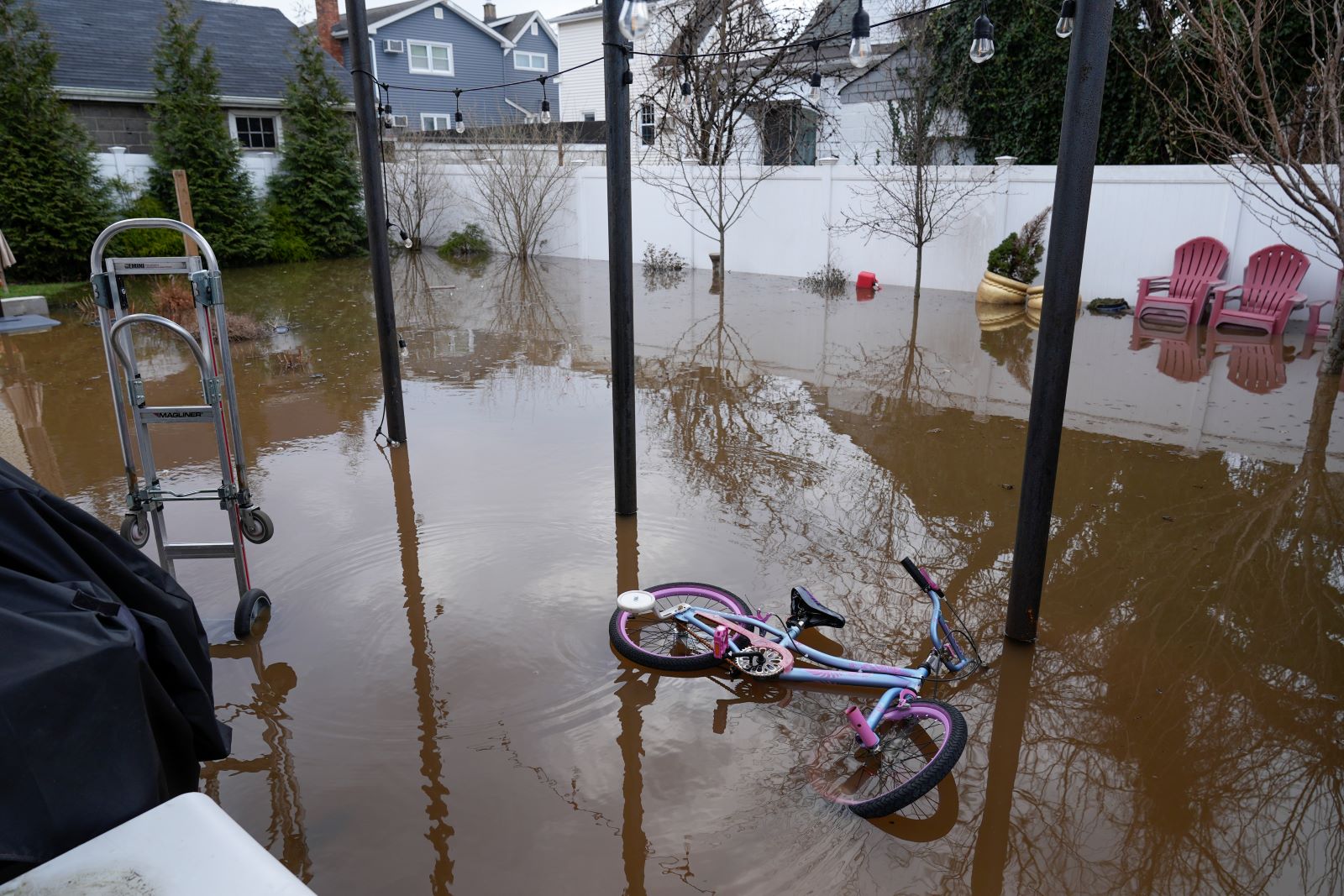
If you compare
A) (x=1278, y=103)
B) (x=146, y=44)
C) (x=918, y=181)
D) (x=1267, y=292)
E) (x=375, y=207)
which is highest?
(x=146, y=44)

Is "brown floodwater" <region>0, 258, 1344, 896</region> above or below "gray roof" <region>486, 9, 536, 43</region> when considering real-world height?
below

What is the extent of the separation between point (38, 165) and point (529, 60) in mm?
20932

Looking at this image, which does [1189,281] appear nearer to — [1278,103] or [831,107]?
[1278,103]

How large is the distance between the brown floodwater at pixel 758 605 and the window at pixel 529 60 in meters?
26.4

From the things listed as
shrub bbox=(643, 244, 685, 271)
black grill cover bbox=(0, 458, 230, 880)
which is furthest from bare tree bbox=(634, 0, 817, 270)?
black grill cover bbox=(0, 458, 230, 880)

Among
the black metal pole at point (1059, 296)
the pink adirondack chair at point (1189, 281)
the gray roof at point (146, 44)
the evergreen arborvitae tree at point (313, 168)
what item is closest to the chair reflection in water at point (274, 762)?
the black metal pole at point (1059, 296)

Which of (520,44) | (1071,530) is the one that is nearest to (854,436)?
(1071,530)

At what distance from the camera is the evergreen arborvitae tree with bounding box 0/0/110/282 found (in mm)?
14961

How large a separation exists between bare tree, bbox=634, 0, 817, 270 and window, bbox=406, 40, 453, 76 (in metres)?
12.9

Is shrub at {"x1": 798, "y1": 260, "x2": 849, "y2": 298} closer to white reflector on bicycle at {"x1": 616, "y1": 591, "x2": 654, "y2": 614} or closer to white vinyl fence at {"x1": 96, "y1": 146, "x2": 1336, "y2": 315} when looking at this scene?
white vinyl fence at {"x1": 96, "y1": 146, "x2": 1336, "y2": 315}

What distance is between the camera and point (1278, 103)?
41.3 feet

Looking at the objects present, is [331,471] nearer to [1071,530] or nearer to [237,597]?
[237,597]

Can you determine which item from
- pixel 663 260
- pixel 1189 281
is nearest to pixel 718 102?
pixel 663 260

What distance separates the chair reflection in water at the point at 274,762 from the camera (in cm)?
296
